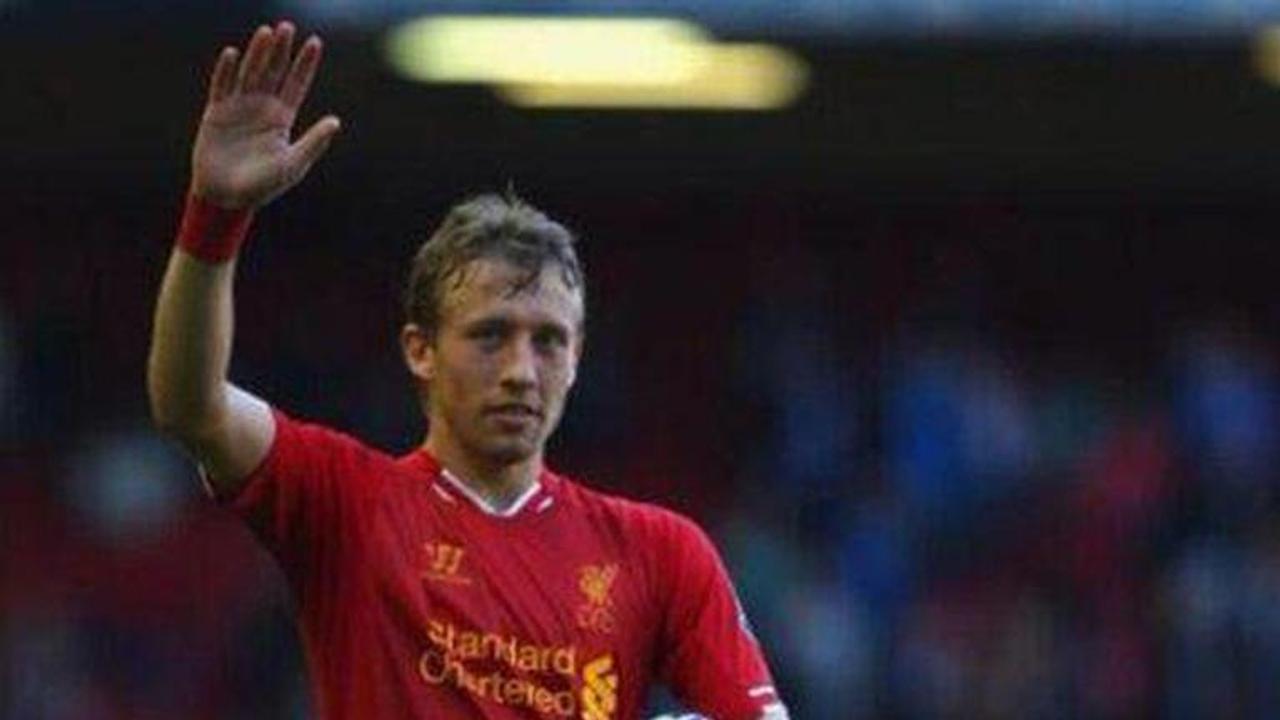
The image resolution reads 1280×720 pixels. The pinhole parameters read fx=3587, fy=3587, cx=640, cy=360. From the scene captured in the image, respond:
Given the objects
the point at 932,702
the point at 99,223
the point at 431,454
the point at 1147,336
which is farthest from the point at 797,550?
the point at 431,454

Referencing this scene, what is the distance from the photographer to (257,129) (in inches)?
168

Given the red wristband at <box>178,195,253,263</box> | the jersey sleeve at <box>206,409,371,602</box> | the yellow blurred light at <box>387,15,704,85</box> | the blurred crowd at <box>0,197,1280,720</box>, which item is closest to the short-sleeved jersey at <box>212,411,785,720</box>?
the jersey sleeve at <box>206,409,371,602</box>

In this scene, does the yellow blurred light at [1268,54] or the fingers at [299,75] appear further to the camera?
the yellow blurred light at [1268,54]

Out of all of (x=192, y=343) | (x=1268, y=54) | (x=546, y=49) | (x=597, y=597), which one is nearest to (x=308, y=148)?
(x=192, y=343)

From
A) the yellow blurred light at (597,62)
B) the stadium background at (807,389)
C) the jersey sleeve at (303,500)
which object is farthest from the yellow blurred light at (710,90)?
the jersey sleeve at (303,500)

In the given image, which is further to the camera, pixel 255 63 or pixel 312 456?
pixel 312 456

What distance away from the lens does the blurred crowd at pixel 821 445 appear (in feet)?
44.8

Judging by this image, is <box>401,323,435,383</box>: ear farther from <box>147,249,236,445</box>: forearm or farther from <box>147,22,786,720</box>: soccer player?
<box>147,249,236,445</box>: forearm

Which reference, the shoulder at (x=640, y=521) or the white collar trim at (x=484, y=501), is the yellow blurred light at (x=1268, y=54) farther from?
the white collar trim at (x=484, y=501)

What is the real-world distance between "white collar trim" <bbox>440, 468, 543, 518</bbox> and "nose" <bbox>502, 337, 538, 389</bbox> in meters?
0.17

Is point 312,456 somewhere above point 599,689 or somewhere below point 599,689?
above

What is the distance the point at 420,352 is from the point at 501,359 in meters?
0.16

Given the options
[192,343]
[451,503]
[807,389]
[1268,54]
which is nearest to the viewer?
[192,343]

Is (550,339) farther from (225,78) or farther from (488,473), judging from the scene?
(225,78)
